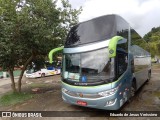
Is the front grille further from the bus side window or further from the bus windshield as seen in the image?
the bus side window

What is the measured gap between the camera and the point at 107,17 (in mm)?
7191

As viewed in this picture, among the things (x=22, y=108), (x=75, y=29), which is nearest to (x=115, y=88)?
(x=75, y=29)

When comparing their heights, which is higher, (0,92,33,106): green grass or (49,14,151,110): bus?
(49,14,151,110): bus

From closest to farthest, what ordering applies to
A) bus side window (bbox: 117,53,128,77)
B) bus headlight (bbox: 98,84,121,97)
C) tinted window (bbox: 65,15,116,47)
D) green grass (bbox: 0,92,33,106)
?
bus headlight (bbox: 98,84,121,97), bus side window (bbox: 117,53,128,77), tinted window (bbox: 65,15,116,47), green grass (bbox: 0,92,33,106)

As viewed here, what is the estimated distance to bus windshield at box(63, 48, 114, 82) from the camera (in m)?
6.32

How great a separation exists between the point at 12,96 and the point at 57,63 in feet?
12.0

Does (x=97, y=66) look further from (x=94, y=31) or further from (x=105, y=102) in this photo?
(x=94, y=31)

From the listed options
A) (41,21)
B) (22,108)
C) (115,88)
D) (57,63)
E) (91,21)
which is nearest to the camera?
(115,88)

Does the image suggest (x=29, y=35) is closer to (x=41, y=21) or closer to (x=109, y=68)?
(x=41, y=21)

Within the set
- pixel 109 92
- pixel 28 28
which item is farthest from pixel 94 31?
pixel 28 28

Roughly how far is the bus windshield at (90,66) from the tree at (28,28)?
306 centimetres

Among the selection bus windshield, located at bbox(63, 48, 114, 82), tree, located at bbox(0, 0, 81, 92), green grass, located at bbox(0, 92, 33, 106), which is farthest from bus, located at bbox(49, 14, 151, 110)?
green grass, located at bbox(0, 92, 33, 106)

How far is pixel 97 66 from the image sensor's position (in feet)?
21.1

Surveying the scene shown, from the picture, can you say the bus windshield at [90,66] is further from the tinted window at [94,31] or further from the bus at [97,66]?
the tinted window at [94,31]
